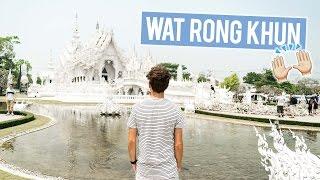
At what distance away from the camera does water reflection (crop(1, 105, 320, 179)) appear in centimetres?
1046

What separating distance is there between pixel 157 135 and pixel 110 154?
8.29m

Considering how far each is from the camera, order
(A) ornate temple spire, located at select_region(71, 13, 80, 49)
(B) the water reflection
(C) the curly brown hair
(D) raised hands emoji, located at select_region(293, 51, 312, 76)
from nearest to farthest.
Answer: (C) the curly brown hair < (B) the water reflection < (D) raised hands emoji, located at select_region(293, 51, 312, 76) < (A) ornate temple spire, located at select_region(71, 13, 80, 49)

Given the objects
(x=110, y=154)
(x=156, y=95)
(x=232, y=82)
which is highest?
(x=232, y=82)

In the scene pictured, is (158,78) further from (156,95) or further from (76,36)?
(76,36)

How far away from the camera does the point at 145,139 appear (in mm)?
4832

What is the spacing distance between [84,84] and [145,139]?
5983cm

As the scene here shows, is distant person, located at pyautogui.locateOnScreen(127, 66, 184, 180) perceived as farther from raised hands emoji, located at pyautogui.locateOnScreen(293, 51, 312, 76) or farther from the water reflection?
raised hands emoji, located at pyautogui.locateOnScreen(293, 51, 312, 76)

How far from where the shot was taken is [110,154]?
12.9m

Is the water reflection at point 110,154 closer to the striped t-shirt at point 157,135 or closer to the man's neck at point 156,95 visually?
the striped t-shirt at point 157,135

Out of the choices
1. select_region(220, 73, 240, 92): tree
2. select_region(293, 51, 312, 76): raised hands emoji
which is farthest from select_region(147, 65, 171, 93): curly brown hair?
select_region(220, 73, 240, 92): tree

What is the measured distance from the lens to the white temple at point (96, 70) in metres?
63.8

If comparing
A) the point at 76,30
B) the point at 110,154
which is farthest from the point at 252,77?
the point at 110,154

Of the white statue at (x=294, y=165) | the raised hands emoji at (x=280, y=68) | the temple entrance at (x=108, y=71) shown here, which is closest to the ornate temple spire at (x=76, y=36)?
the temple entrance at (x=108, y=71)

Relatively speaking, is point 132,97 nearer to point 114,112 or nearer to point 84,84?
point 84,84
